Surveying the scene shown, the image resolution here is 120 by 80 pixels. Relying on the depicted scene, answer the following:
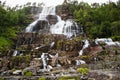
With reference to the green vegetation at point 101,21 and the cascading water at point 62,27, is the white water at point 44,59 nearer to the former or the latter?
the green vegetation at point 101,21

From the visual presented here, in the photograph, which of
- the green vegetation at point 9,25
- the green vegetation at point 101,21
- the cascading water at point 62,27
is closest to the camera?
the green vegetation at point 9,25

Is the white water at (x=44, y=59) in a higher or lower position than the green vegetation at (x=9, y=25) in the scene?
lower

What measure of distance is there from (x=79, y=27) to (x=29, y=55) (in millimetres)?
22682

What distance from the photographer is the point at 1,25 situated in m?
58.5

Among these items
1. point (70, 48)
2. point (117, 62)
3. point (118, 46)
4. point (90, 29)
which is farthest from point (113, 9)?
point (117, 62)

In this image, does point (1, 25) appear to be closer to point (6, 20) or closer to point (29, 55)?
point (6, 20)

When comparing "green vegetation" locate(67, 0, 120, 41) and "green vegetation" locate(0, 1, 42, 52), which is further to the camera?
"green vegetation" locate(67, 0, 120, 41)

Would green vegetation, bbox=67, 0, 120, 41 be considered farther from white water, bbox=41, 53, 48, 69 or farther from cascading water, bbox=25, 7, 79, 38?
white water, bbox=41, 53, 48, 69

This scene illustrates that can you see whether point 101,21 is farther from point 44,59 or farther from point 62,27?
point 44,59

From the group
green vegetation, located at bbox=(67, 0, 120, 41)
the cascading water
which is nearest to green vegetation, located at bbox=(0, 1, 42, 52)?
the cascading water

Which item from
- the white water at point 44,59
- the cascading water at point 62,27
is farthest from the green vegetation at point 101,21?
the white water at point 44,59

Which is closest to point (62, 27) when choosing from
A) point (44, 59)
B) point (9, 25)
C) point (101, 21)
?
point (101, 21)

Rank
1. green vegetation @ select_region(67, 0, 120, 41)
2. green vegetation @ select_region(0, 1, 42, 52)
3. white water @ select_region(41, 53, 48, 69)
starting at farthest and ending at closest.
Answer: green vegetation @ select_region(67, 0, 120, 41) → green vegetation @ select_region(0, 1, 42, 52) → white water @ select_region(41, 53, 48, 69)

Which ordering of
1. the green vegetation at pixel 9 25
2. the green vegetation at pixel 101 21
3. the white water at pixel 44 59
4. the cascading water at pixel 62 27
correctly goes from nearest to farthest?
the white water at pixel 44 59, the green vegetation at pixel 9 25, the green vegetation at pixel 101 21, the cascading water at pixel 62 27
